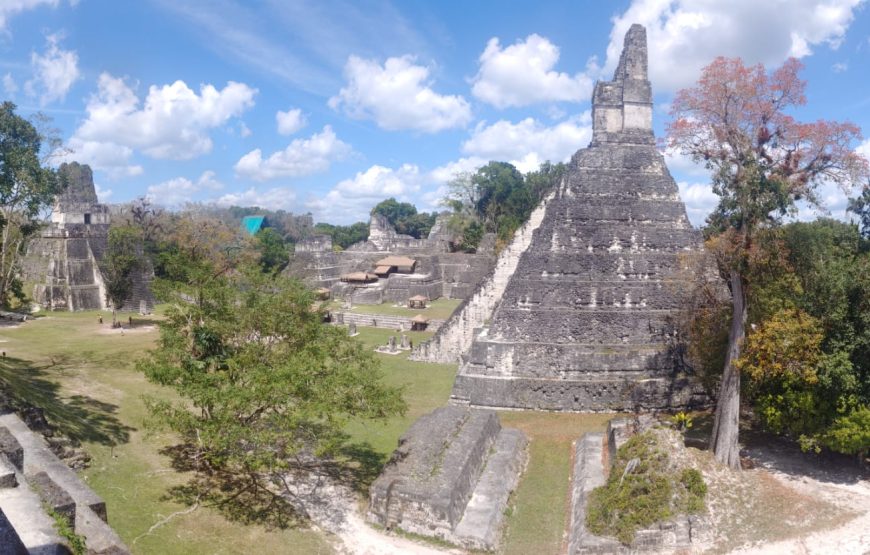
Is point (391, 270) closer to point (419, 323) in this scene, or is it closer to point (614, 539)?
point (419, 323)

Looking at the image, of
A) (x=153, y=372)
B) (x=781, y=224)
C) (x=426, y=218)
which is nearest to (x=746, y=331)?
(x=781, y=224)

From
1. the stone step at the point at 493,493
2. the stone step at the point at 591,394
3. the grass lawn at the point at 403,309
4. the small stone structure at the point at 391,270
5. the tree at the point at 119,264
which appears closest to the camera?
the stone step at the point at 493,493

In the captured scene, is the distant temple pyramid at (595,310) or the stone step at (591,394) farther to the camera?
the distant temple pyramid at (595,310)

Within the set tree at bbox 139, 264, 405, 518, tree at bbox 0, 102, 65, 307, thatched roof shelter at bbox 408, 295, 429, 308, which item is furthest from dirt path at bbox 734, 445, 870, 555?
thatched roof shelter at bbox 408, 295, 429, 308

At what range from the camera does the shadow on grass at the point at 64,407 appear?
13984 mm

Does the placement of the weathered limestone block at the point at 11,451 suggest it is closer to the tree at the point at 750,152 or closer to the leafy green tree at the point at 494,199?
the tree at the point at 750,152

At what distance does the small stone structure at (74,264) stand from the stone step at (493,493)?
30.5m

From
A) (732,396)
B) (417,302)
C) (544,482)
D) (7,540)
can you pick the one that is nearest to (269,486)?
(544,482)

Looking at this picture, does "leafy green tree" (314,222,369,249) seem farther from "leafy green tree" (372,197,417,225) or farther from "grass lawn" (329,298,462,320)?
"grass lawn" (329,298,462,320)

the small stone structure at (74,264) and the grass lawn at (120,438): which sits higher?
the small stone structure at (74,264)

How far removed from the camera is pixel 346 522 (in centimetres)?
1190

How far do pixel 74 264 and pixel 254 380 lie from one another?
112 ft

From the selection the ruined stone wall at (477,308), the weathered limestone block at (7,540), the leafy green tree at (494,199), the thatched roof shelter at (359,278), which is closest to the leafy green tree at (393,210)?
the leafy green tree at (494,199)

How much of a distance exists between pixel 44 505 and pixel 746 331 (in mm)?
15382
